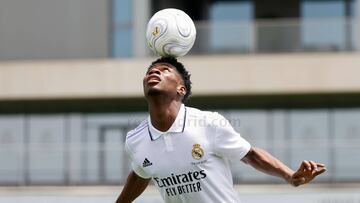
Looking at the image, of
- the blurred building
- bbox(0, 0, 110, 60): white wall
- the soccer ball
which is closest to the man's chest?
the soccer ball

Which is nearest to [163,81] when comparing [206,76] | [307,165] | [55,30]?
[307,165]

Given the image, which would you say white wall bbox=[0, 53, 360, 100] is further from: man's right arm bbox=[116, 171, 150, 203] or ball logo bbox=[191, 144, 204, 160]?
ball logo bbox=[191, 144, 204, 160]

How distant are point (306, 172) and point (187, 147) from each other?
0.78m

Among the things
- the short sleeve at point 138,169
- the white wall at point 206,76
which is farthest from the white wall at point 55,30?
the short sleeve at point 138,169

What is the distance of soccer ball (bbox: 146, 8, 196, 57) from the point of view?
6566 mm

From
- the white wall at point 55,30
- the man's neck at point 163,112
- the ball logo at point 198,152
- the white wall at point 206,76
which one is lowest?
the white wall at point 206,76

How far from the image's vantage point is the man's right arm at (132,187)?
22.7ft

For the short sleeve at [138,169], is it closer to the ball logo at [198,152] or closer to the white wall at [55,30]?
the ball logo at [198,152]

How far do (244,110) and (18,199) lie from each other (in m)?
7.78

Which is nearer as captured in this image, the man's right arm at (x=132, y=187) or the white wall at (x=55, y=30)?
the man's right arm at (x=132, y=187)

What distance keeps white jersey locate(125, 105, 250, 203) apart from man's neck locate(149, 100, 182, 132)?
1.4 inches

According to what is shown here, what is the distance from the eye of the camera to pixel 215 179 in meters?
6.43

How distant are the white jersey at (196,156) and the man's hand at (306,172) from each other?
0.41 m

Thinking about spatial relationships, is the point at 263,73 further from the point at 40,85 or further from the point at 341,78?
the point at 40,85
